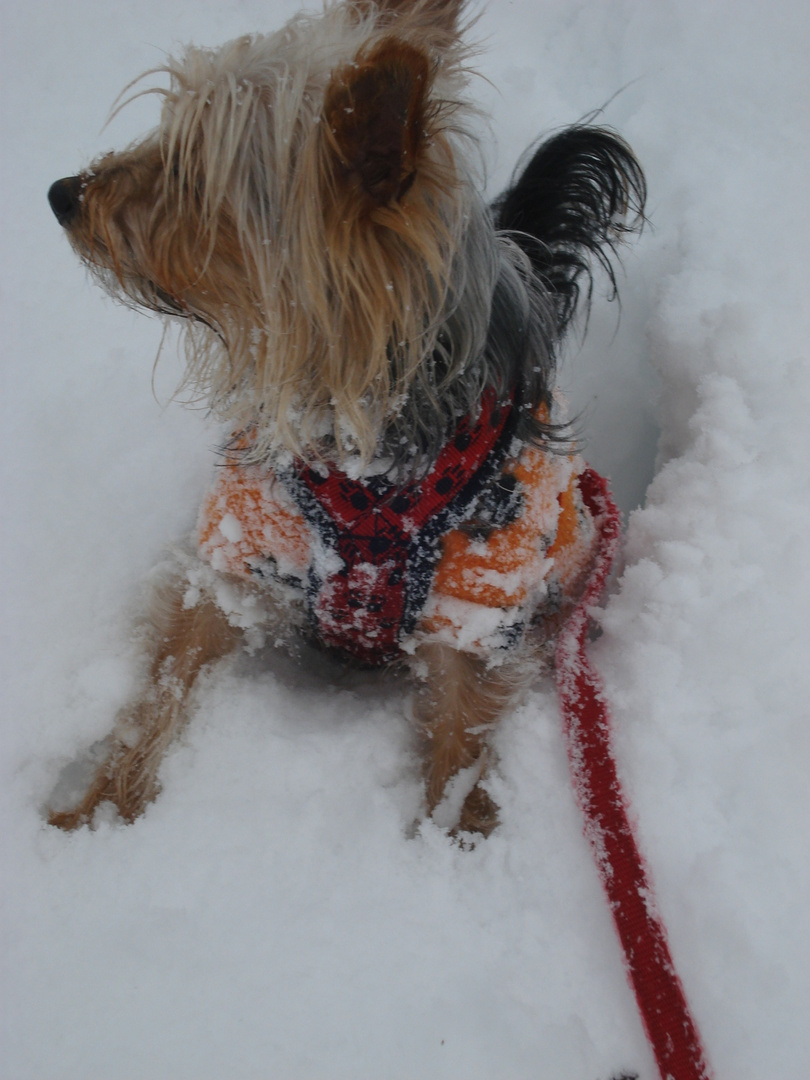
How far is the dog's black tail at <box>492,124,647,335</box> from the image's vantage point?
1.69 m

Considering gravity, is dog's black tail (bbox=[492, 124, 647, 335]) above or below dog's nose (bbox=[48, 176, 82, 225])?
above

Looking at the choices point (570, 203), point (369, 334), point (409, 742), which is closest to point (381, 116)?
point (369, 334)

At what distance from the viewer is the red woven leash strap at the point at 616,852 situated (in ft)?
4.18

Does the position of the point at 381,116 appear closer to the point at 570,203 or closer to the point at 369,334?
the point at 369,334

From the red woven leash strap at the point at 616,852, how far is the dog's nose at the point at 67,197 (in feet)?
4.94

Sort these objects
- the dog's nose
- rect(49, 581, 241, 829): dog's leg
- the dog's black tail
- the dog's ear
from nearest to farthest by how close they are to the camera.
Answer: the dog's ear → the dog's nose → the dog's black tail → rect(49, 581, 241, 829): dog's leg

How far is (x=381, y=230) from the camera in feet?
3.79

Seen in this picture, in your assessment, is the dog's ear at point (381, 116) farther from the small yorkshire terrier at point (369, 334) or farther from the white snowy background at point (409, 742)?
the white snowy background at point (409, 742)

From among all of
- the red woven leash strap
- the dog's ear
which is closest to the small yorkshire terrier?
the dog's ear

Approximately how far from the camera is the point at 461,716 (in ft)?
5.93

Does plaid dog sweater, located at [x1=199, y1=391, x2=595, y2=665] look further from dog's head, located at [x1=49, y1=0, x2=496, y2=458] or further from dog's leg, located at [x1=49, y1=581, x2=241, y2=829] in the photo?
dog's leg, located at [x1=49, y1=581, x2=241, y2=829]

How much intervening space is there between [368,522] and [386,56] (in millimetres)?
817

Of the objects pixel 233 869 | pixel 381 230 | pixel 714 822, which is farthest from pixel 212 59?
pixel 714 822

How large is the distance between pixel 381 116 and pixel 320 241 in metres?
0.28
